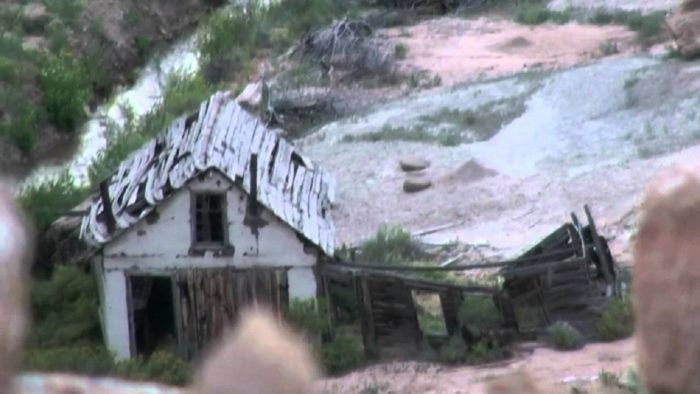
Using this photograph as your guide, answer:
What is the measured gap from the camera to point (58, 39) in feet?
111

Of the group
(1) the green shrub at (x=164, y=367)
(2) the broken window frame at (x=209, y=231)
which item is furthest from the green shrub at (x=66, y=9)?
(1) the green shrub at (x=164, y=367)

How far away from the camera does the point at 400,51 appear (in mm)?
32938

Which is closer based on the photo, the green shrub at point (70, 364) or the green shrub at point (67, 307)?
the green shrub at point (70, 364)

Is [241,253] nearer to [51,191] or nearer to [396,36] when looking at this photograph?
[51,191]

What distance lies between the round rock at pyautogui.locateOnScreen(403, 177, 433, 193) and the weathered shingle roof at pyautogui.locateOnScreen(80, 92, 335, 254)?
105 inches

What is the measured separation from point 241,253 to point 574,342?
3686 mm

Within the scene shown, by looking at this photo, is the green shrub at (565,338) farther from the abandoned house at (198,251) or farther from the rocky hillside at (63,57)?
the rocky hillside at (63,57)

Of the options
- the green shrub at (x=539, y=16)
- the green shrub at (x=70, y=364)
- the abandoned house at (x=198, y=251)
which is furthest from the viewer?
the green shrub at (x=539, y=16)

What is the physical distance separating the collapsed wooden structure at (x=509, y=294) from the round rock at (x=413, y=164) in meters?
7.85

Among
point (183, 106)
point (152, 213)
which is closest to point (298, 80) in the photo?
point (183, 106)

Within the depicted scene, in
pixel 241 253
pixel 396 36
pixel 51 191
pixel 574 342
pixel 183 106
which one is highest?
pixel 396 36

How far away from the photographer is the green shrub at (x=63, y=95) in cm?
2961

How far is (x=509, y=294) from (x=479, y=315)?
1.68 ft

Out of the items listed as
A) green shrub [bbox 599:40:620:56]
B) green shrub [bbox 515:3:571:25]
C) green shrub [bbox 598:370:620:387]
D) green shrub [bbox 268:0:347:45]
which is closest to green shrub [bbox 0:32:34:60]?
green shrub [bbox 268:0:347:45]
